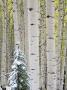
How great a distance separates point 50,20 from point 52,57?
2.45ft

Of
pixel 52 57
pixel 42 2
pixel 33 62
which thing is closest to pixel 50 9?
pixel 52 57

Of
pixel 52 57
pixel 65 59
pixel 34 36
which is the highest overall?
pixel 34 36

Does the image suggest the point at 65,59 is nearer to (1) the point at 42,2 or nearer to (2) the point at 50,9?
(1) the point at 42,2

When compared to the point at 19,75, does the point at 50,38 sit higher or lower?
higher

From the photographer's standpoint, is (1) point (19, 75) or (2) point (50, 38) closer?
(1) point (19, 75)

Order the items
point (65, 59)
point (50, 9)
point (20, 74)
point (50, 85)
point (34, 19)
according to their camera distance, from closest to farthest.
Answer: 1. point (20, 74)
2. point (34, 19)
3. point (50, 9)
4. point (50, 85)
5. point (65, 59)

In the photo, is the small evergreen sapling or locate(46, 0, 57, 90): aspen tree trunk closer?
the small evergreen sapling

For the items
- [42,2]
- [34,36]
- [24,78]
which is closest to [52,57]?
[34,36]

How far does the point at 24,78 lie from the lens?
5312 mm

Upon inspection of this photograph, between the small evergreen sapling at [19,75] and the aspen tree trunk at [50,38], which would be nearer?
the small evergreen sapling at [19,75]

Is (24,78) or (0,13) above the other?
(0,13)

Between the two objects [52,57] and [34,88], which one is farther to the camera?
[52,57]

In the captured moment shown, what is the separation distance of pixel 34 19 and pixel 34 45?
446 millimetres

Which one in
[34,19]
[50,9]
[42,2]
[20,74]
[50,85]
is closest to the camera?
[20,74]
